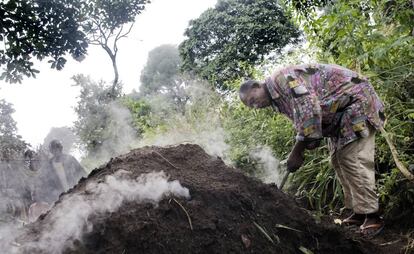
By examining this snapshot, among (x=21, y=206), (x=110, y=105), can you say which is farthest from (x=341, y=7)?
(x=110, y=105)

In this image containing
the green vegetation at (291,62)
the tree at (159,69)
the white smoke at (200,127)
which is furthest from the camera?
the tree at (159,69)

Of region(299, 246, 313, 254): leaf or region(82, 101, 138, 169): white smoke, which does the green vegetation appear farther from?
region(82, 101, 138, 169): white smoke

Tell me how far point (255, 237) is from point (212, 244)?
0.31 m

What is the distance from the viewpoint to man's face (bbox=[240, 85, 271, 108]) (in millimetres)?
3174

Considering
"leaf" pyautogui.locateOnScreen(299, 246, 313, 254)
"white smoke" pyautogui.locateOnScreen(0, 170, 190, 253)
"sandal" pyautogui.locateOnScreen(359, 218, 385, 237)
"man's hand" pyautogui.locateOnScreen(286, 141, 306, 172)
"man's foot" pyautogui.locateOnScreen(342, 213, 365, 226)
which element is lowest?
"sandal" pyautogui.locateOnScreen(359, 218, 385, 237)

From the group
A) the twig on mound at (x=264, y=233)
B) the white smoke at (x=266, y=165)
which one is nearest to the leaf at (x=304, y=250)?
the twig on mound at (x=264, y=233)

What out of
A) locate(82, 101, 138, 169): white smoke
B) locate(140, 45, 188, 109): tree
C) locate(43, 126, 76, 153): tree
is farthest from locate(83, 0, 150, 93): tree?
locate(140, 45, 188, 109): tree

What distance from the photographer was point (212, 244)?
2369 millimetres

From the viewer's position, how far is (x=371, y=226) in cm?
317

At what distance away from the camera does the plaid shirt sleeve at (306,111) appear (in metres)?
2.93

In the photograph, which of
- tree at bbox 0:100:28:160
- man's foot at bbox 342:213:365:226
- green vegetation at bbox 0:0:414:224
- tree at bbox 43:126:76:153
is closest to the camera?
green vegetation at bbox 0:0:414:224

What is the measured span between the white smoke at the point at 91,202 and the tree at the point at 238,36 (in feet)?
40.4

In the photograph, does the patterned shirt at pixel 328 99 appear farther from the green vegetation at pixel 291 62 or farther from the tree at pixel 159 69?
the tree at pixel 159 69

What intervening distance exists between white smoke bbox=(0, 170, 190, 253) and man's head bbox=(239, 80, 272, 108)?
93cm
